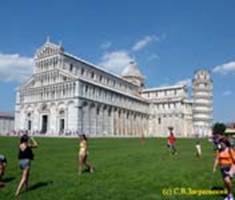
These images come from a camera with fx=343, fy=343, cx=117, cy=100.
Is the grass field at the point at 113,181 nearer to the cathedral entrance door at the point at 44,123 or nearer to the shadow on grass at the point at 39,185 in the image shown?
the shadow on grass at the point at 39,185

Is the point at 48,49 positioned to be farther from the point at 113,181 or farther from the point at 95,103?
the point at 113,181

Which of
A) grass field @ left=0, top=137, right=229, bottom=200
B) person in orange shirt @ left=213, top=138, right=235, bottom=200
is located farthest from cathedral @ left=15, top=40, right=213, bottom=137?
person in orange shirt @ left=213, top=138, right=235, bottom=200

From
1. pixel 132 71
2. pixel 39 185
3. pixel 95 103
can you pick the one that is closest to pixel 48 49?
pixel 95 103

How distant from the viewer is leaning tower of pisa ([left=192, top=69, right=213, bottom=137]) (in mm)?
110250

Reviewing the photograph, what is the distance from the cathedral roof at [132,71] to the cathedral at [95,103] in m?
4.18

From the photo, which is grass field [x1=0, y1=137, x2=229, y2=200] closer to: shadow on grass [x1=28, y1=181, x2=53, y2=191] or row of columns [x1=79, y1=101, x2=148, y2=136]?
shadow on grass [x1=28, y1=181, x2=53, y2=191]

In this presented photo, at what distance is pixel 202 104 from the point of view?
11088 centimetres

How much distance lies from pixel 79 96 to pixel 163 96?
1792 inches

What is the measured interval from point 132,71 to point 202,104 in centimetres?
2650

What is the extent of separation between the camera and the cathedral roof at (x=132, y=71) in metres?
118

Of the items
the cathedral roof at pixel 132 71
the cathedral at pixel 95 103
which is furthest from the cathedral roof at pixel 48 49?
the cathedral roof at pixel 132 71

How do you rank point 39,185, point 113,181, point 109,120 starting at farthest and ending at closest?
point 109,120, point 113,181, point 39,185

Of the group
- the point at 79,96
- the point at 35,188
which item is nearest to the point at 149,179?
the point at 35,188

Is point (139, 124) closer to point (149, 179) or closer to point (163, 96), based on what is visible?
point (163, 96)
